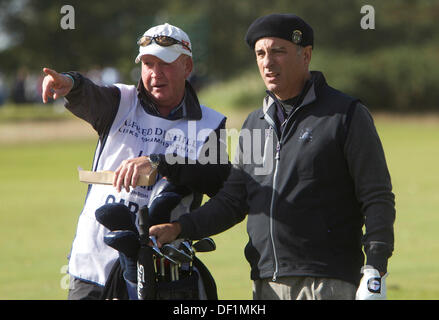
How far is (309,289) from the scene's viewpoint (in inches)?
178

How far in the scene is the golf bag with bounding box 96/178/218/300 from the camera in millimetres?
4426

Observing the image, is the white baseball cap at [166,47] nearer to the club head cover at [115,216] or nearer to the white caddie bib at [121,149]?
the white caddie bib at [121,149]

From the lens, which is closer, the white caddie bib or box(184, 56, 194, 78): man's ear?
the white caddie bib

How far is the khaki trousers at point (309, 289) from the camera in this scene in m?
4.49

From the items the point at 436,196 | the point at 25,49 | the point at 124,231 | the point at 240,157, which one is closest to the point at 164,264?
the point at 124,231

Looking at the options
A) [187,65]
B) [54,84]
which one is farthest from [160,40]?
[54,84]

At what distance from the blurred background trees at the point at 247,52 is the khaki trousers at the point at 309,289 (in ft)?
129

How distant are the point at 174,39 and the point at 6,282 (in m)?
6.17

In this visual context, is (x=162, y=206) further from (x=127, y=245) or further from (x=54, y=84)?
(x=54, y=84)

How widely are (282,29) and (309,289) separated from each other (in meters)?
1.39

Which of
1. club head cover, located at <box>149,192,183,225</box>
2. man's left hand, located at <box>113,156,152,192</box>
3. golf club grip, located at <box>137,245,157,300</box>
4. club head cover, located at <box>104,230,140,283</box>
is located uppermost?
man's left hand, located at <box>113,156,152,192</box>

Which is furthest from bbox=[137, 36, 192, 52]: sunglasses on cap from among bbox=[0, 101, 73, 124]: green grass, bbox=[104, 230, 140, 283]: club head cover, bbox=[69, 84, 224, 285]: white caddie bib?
bbox=[0, 101, 73, 124]: green grass

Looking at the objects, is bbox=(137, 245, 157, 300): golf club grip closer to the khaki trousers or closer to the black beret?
the khaki trousers

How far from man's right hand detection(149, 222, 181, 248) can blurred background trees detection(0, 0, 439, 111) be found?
1541 inches
